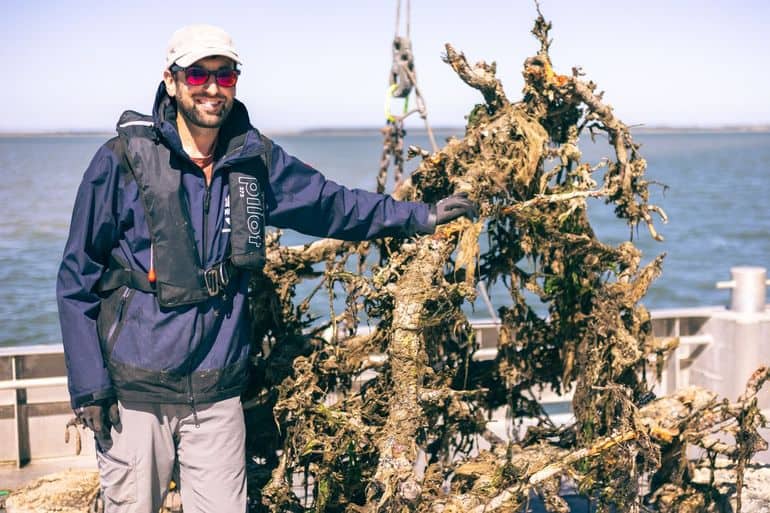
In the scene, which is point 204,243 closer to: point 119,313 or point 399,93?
point 119,313

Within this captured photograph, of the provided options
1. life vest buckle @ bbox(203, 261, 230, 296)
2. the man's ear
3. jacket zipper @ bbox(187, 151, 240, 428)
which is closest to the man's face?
the man's ear

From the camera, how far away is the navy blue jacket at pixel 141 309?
11.6 ft

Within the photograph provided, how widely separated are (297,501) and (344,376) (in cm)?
67

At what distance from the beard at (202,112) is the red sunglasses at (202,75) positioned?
0.06 meters

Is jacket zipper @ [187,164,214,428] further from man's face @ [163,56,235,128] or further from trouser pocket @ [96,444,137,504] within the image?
trouser pocket @ [96,444,137,504]

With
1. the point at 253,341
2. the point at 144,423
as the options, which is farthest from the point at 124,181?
the point at 253,341

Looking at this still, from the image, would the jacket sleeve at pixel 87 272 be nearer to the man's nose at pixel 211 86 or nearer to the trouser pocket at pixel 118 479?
the trouser pocket at pixel 118 479

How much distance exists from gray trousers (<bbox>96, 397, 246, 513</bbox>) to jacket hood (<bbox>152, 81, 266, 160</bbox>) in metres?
1.01

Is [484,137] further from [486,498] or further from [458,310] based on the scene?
[486,498]

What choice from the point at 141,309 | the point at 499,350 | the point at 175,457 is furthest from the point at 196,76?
the point at 499,350

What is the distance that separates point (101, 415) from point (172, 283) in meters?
0.59

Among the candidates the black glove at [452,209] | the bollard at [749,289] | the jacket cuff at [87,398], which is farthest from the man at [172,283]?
the bollard at [749,289]

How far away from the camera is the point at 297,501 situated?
15.4ft

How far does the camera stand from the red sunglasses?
11.9ft
